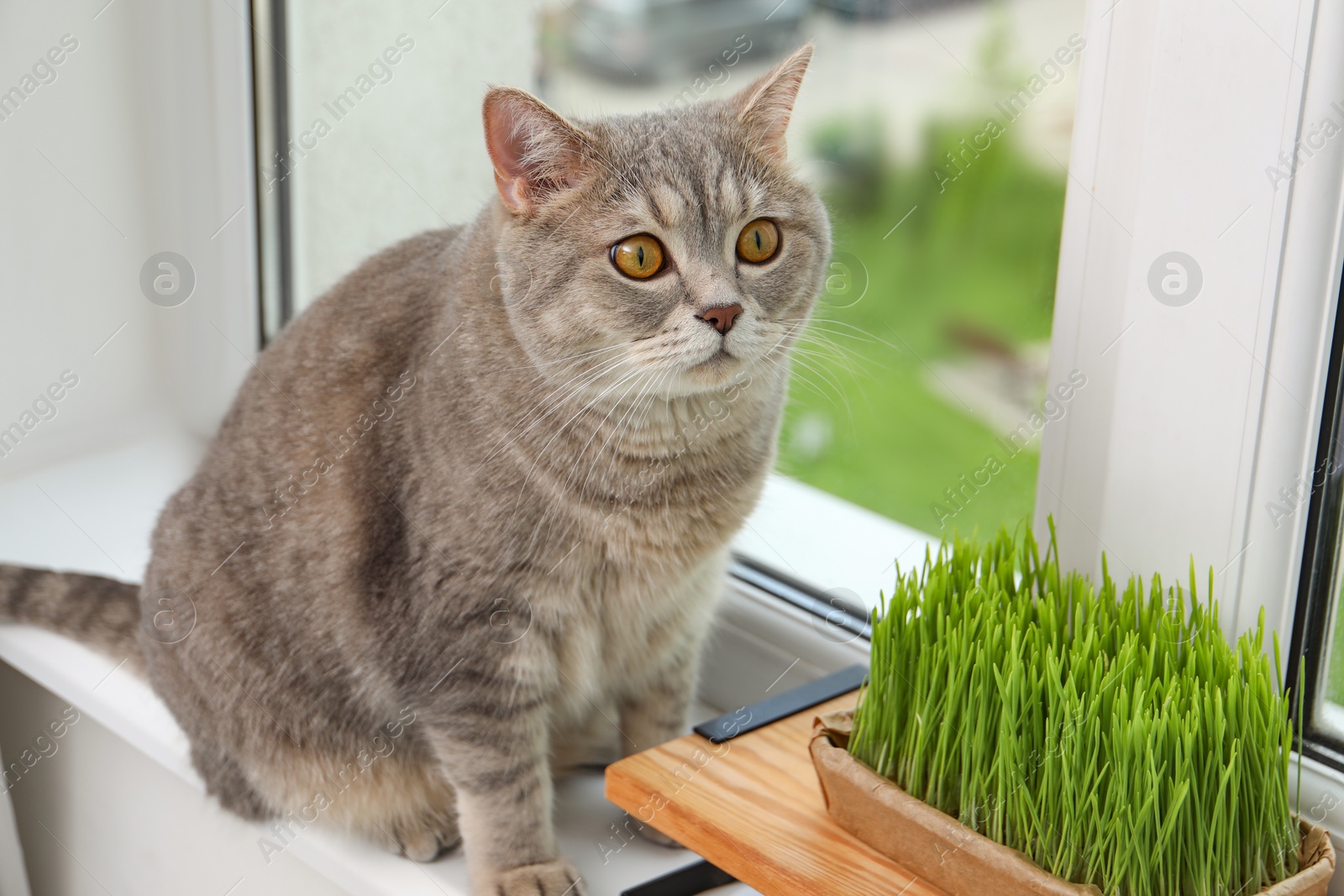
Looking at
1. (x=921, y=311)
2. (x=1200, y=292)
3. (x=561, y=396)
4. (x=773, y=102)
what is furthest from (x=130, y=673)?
(x=1200, y=292)

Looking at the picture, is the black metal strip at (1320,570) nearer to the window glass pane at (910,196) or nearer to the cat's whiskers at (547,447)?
the window glass pane at (910,196)

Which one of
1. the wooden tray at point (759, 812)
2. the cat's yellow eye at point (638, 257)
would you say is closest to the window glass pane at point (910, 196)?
the cat's yellow eye at point (638, 257)

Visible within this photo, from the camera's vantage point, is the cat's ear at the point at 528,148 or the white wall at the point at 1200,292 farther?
the cat's ear at the point at 528,148

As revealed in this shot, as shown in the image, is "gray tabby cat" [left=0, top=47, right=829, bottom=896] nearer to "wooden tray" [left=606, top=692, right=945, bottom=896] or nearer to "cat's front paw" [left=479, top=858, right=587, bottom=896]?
"cat's front paw" [left=479, top=858, right=587, bottom=896]

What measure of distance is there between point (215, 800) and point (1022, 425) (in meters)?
0.97

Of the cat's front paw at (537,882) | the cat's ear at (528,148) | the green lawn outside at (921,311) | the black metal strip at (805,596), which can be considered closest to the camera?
the cat's ear at (528,148)

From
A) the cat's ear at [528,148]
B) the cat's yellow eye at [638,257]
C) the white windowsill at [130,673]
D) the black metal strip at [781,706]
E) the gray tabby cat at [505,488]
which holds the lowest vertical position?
the white windowsill at [130,673]

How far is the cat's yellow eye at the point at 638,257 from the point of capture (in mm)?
970

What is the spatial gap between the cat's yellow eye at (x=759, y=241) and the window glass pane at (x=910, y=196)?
0.47 feet

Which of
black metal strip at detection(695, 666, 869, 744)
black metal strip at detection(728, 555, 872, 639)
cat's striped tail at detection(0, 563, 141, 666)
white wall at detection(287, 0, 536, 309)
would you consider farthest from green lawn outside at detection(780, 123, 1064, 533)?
cat's striped tail at detection(0, 563, 141, 666)

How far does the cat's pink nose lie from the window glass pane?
23 cm

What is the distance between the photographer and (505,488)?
3.28 ft

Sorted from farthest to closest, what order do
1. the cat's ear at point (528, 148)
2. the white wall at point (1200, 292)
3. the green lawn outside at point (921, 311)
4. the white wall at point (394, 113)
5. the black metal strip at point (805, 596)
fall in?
the white wall at point (394, 113) → the green lawn outside at point (921, 311) → the black metal strip at point (805, 596) → the cat's ear at point (528, 148) → the white wall at point (1200, 292)

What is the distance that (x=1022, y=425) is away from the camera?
1207mm
